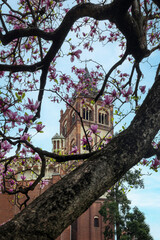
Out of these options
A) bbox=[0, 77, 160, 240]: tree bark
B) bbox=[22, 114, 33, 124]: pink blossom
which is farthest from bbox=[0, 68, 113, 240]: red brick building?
bbox=[0, 77, 160, 240]: tree bark

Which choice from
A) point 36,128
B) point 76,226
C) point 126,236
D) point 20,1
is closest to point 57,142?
point 76,226

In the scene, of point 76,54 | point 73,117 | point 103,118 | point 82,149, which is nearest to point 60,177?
point 82,149

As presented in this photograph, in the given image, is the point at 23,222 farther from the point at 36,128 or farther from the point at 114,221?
the point at 114,221

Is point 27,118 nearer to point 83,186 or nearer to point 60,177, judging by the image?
point 83,186

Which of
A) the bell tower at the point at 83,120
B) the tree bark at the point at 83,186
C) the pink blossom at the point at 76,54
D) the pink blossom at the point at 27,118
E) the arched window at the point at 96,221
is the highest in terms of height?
the bell tower at the point at 83,120

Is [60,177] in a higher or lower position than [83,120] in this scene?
lower

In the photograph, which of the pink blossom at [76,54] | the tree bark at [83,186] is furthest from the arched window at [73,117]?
the tree bark at [83,186]

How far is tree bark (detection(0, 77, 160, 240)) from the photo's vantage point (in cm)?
195

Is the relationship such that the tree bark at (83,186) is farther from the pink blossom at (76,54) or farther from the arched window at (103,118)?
the arched window at (103,118)

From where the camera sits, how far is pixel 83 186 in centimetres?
219

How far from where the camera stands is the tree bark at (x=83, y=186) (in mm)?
1953

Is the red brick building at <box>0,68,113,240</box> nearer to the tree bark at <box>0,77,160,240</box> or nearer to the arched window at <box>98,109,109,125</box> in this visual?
the arched window at <box>98,109,109,125</box>

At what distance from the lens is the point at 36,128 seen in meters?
3.56

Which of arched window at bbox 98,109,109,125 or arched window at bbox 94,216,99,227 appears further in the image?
arched window at bbox 98,109,109,125
